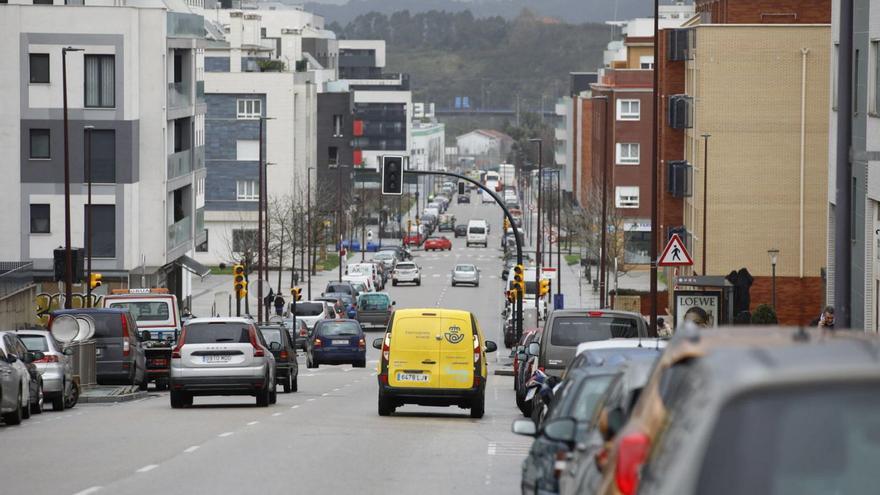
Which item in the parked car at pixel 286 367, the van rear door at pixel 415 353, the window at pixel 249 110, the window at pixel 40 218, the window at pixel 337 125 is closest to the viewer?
the van rear door at pixel 415 353

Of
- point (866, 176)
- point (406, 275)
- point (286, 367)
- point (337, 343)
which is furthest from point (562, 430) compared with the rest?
point (406, 275)

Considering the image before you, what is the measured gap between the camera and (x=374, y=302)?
75000 millimetres

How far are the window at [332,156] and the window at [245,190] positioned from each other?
2793cm

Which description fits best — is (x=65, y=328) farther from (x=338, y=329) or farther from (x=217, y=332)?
(x=338, y=329)

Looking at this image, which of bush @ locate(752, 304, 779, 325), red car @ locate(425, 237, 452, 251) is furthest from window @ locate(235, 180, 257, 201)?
bush @ locate(752, 304, 779, 325)

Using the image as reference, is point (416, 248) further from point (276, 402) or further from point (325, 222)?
point (276, 402)

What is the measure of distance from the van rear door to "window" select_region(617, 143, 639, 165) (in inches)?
3257

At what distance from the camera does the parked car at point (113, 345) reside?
35.9 m

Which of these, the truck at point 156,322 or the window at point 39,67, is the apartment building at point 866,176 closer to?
the truck at point 156,322

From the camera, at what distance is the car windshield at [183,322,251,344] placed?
28.8 metres

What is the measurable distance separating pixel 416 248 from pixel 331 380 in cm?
9981

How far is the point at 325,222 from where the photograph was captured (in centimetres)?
10806

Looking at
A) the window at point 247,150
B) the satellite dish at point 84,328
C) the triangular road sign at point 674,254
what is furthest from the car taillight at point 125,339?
the window at point 247,150

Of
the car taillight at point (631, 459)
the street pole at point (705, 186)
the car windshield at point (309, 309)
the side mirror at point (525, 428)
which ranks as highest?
the street pole at point (705, 186)
